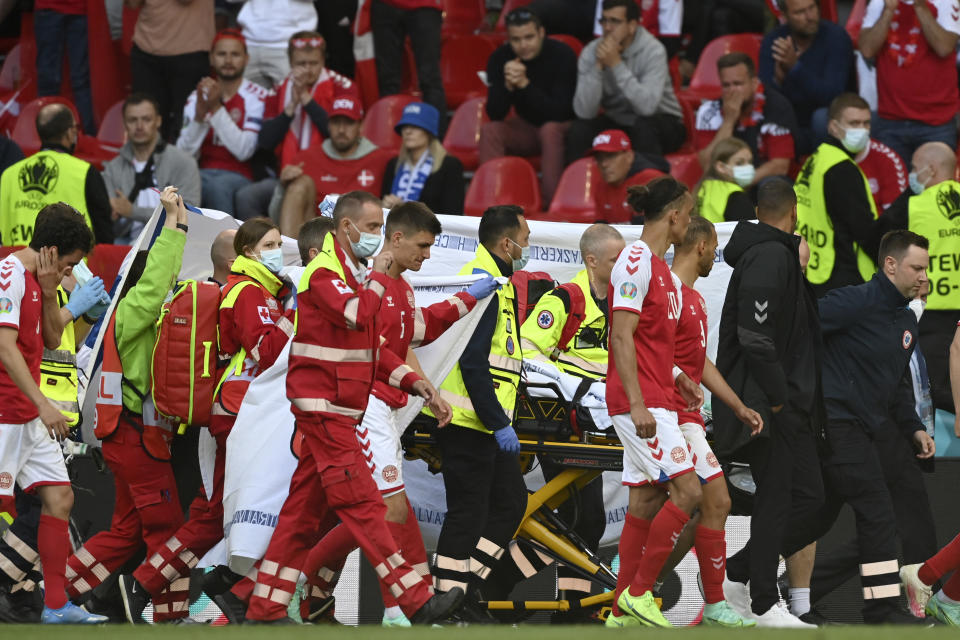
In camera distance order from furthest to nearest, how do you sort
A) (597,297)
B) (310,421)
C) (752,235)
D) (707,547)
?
(597,297) → (752,235) → (707,547) → (310,421)

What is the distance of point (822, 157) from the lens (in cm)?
980

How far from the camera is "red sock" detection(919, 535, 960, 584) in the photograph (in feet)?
23.3

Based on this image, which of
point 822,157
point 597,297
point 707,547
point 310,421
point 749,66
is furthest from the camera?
point 749,66

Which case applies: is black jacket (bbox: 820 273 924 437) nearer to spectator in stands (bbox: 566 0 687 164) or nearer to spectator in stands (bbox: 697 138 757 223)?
spectator in stands (bbox: 697 138 757 223)

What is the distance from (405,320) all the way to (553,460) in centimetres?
109

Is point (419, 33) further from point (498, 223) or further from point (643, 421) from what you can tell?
point (643, 421)

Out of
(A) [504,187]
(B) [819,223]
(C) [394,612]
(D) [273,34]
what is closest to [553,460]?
(C) [394,612]

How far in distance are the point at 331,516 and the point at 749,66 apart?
5369mm

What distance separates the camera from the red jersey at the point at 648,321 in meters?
6.49

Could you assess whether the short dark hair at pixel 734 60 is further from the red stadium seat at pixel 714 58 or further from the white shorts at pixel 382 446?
the white shorts at pixel 382 446

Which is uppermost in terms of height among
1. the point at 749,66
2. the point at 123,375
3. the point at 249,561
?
the point at 749,66

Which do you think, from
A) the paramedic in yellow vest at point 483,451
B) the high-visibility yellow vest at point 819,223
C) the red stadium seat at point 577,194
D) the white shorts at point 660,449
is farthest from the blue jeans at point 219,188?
the white shorts at point 660,449

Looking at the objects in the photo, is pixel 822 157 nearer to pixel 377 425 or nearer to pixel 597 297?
pixel 597 297

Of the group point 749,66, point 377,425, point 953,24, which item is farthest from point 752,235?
point 953,24
